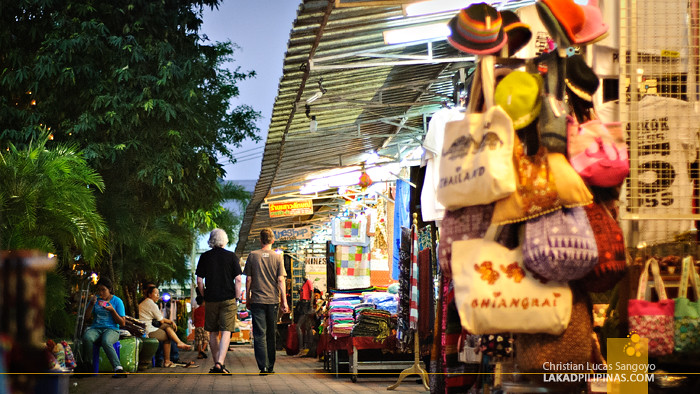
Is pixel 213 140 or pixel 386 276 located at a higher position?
pixel 213 140

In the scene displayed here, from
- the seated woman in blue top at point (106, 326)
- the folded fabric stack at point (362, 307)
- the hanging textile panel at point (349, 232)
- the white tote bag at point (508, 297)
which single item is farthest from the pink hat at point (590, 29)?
the hanging textile panel at point (349, 232)

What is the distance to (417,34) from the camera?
8078 millimetres

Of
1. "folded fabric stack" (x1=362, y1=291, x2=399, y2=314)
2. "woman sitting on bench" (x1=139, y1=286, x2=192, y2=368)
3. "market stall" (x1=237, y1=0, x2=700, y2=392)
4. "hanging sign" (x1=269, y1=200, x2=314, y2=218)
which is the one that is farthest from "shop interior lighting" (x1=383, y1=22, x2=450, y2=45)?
"hanging sign" (x1=269, y1=200, x2=314, y2=218)

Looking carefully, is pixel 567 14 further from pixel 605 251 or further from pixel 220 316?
pixel 220 316

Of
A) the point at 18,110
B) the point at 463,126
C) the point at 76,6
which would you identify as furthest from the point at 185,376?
the point at 463,126

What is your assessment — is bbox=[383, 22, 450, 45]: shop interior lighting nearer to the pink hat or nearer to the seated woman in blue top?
the pink hat

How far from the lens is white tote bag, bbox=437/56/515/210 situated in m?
3.44

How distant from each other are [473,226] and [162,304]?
88.4ft

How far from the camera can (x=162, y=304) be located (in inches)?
1160

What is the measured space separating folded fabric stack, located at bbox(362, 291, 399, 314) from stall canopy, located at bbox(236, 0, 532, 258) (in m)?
2.29

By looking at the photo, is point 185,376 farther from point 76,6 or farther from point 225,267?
point 76,6

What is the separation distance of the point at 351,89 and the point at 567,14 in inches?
248

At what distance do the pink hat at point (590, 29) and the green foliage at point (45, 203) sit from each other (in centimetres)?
A: 654

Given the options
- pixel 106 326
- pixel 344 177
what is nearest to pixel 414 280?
pixel 106 326
